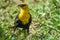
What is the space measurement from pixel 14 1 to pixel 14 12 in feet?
2.38

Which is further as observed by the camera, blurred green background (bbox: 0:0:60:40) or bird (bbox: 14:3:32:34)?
bird (bbox: 14:3:32:34)

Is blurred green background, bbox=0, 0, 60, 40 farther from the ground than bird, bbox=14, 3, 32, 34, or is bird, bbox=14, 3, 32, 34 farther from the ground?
bird, bbox=14, 3, 32, 34

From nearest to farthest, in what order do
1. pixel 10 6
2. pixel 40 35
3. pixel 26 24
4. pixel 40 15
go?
pixel 40 35 → pixel 26 24 → pixel 40 15 → pixel 10 6

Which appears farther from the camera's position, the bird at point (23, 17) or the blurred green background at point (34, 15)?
the bird at point (23, 17)

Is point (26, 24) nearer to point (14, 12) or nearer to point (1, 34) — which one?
point (1, 34)

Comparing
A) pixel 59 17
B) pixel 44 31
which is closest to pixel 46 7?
pixel 44 31

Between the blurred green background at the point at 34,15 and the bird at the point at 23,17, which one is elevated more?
the bird at the point at 23,17

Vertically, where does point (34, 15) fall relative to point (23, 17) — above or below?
below

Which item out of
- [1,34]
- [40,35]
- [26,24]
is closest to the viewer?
[1,34]

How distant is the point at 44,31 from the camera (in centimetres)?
524

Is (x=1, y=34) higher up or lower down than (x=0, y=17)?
higher up

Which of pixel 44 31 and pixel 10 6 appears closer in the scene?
pixel 44 31

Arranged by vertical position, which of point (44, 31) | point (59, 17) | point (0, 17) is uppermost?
point (59, 17)

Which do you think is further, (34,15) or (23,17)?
(34,15)
